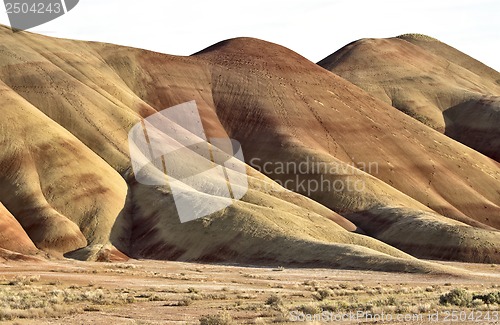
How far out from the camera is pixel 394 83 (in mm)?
164375

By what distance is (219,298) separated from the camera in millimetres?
40219

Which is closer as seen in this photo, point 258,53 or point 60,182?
point 60,182

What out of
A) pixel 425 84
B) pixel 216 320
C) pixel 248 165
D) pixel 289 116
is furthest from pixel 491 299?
pixel 425 84

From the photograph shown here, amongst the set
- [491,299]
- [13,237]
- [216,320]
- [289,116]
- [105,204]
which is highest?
[216,320]

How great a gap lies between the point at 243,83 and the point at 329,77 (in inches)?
637

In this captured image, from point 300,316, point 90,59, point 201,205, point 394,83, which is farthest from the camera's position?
point 394,83

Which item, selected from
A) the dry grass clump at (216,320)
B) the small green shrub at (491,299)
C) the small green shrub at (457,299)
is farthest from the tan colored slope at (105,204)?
the dry grass clump at (216,320)

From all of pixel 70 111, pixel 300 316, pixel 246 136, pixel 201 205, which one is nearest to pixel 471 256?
pixel 201 205

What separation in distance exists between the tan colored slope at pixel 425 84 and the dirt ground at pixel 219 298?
9115cm

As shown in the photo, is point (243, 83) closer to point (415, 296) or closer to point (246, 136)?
point (246, 136)

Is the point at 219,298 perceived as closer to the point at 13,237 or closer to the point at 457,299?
the point at 457,299

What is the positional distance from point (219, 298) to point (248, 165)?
68.4 meters

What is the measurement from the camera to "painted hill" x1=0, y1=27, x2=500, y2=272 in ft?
267

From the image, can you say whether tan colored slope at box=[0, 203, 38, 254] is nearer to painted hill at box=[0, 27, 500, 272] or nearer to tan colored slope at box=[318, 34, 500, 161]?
painted hill at box=[0, 27, 500, 272]
